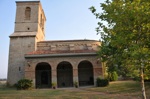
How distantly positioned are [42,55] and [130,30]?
18.8 m

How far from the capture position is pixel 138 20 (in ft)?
32.6

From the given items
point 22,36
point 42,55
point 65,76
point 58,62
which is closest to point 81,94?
point 58,62

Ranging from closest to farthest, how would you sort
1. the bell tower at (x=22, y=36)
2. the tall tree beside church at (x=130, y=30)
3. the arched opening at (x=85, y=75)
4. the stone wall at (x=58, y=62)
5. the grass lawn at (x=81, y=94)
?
the tall tree beside church at (x=130, y=30), the grass lawn at (x=81, y=94), the stone wall at (x=58, y=62), the arched opening at (x=85, y=75), the bell tower at (x=22, y=36)

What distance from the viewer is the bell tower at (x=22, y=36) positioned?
31266 mm

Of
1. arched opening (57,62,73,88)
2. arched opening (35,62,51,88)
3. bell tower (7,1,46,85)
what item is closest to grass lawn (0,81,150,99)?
arched opening (35,62,51,88)

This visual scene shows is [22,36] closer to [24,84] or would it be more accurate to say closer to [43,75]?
[43,75]

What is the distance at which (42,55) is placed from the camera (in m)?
27.4

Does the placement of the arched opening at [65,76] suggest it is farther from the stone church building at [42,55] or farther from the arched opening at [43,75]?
the arched opening at [43,75]

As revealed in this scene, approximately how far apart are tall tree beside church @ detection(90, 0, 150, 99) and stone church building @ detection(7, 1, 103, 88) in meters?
16.5

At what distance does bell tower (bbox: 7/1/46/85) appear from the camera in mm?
31266

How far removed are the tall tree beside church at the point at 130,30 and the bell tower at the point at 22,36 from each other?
2269cm

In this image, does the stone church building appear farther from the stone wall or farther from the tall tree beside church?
the tall tree beside church

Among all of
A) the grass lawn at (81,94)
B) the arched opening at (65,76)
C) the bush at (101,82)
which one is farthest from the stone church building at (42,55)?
the grass lawn at (81,94)

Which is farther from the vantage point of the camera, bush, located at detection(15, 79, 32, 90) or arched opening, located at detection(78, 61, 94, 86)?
arched opening, located at detection(78, 61, 94, 86)
